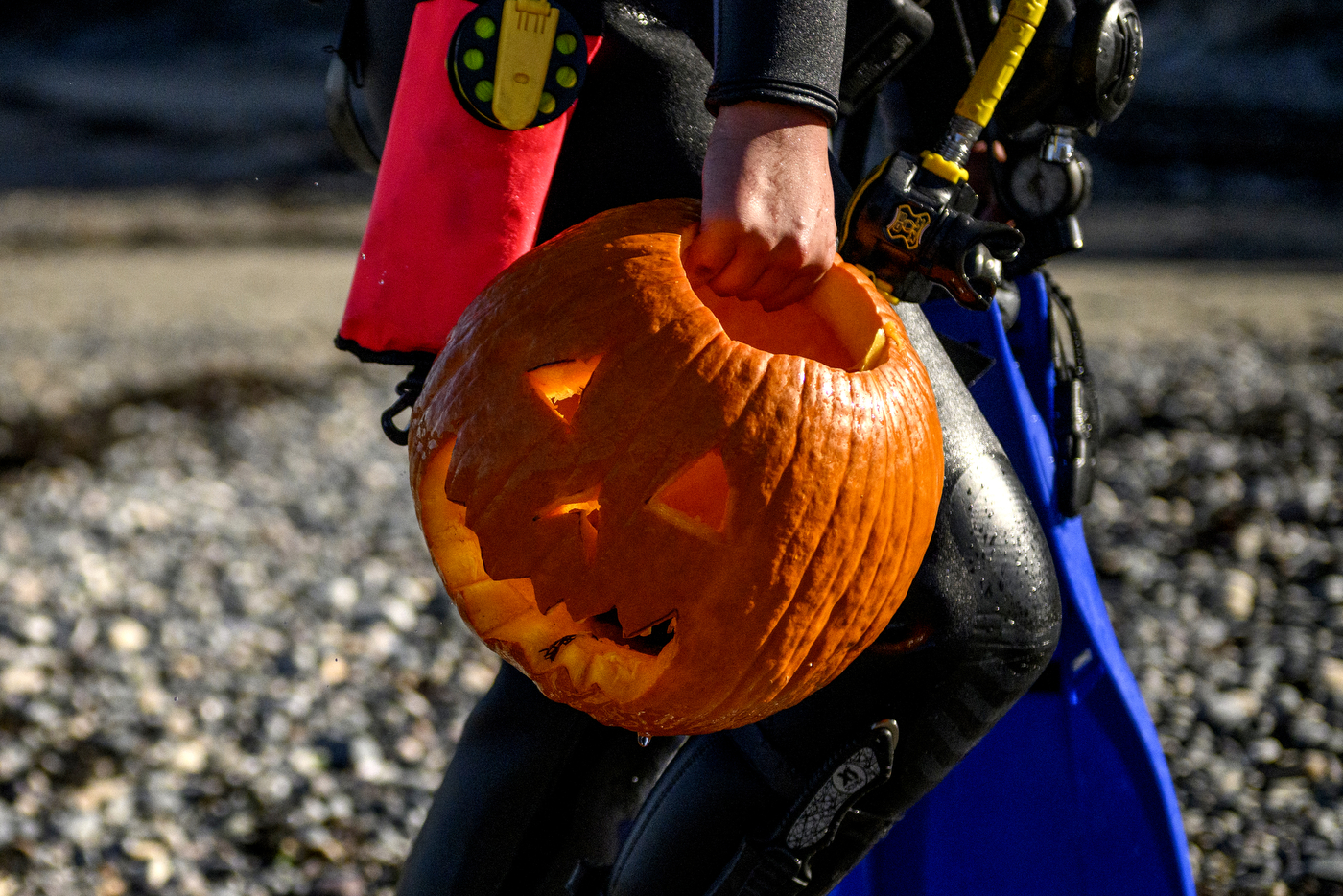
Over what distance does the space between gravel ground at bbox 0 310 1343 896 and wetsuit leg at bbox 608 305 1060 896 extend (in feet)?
5.54

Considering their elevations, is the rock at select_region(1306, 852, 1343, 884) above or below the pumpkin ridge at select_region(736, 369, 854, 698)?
below

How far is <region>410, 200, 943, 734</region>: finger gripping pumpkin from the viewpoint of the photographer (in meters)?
1.31

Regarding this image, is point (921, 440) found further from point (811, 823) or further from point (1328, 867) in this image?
point (1328, 867)

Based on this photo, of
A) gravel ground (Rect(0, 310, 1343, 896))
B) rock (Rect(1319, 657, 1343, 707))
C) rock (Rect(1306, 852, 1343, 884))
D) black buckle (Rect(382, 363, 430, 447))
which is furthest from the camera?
rock (Rect(1319, 657, 1343, 707))

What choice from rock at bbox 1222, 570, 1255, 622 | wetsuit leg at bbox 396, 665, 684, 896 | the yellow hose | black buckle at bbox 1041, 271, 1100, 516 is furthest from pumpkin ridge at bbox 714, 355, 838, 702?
rock at bbox 1222, 570, 1255, 622

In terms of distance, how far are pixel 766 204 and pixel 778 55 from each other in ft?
0.56

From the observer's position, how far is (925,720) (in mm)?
1561

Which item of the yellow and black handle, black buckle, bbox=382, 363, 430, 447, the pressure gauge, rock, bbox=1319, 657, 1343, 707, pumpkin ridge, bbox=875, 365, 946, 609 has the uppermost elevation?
the yellow and black handle

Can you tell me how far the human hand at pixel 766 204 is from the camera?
133cm

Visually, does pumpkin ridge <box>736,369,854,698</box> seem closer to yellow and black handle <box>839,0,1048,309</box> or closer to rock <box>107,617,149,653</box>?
yellow and black handle <box>839,0,1048,309</box>

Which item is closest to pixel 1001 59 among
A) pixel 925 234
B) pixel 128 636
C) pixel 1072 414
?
pixel 925 234

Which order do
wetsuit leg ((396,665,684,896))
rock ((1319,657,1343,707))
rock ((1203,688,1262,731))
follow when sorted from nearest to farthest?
wetsuit leg ((396,665,684,896))
rock ((1203,688,1262,731))
rock ((1319,657,1343,707))

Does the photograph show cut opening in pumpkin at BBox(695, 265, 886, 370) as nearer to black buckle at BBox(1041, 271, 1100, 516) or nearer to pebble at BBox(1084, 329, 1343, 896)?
black buckle at BBox(1041, 271, 1100, 516)

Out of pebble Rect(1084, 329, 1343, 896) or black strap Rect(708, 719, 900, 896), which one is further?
pebble Rect(1084, 329, 1343, 896)
